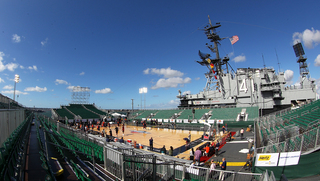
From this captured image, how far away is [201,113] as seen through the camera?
3259cm

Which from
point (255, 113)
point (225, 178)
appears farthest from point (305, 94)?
point (225, 178)

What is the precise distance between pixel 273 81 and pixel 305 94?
5.37m

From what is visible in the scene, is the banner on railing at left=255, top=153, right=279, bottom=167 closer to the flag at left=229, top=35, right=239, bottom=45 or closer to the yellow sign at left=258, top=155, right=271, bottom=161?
the yellow sign at left=258, top=155, right=271, bottom=161

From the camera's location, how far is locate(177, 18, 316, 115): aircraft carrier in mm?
28734

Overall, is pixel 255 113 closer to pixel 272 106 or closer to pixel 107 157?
pixel 272 106

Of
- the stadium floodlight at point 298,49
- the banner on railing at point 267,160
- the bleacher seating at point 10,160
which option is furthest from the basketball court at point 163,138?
the stadium floodlight at point 298,49

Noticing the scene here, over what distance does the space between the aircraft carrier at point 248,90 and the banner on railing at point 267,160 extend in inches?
783

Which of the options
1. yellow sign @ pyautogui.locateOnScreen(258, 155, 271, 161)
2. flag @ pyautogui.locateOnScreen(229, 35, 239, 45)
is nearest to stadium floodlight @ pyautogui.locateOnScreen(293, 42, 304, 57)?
flag @ pyautogui.locateOnScreen(229, 35, 239, 45)

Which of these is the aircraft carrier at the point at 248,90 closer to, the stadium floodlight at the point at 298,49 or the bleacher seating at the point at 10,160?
the stadium floodlight at the point at 298,49

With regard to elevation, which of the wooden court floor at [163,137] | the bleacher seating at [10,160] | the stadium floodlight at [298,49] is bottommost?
the wooden court floor at [163,137]

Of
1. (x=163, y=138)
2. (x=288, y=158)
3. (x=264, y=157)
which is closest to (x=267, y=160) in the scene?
(x=264, y=157)

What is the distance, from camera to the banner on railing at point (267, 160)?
6.65 meters

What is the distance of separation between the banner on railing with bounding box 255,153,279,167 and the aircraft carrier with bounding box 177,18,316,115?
65.3ft

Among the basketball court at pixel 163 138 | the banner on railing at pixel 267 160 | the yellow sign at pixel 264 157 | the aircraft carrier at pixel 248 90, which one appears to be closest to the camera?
the banner on railing at pixel 267 160
